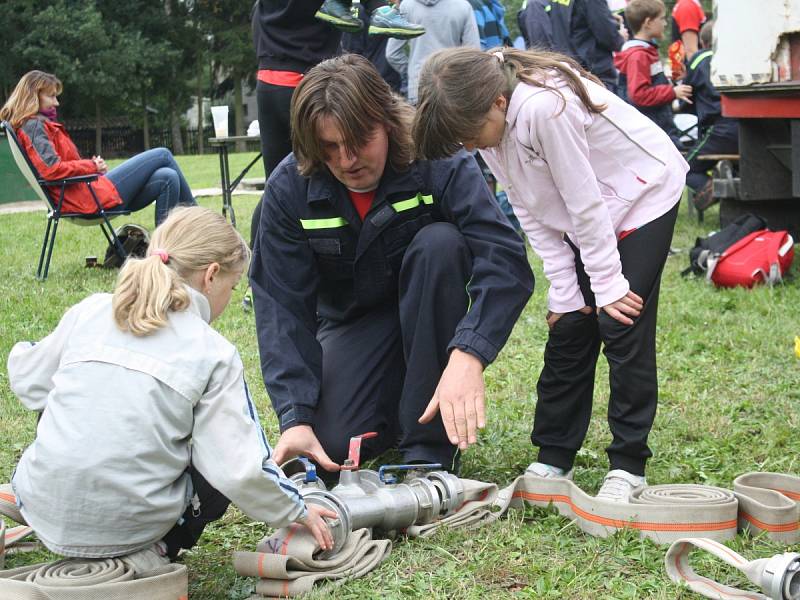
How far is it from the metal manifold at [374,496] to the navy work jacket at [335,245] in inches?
9.8

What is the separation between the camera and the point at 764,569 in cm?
205

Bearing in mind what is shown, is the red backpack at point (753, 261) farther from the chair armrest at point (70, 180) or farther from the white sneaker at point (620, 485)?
the chair armrest at point (70, 180)

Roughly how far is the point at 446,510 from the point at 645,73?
5.94 m

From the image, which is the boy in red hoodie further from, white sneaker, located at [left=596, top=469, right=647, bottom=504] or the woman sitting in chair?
white sneaker, located at [left=596, top=469, right=647, bottom=504]

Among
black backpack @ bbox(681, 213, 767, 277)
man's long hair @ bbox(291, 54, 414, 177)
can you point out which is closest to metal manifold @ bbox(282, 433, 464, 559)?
man's long hair @ bbox(291, 54, 414, 177)

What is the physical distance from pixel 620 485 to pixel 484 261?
71 cm

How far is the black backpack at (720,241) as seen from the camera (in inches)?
235

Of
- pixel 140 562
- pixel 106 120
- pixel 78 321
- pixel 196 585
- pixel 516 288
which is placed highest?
pixel 78 321

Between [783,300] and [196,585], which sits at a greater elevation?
[196,585]

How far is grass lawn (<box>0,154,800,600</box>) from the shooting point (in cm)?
237

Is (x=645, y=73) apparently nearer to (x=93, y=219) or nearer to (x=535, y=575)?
(x=93, y=219)

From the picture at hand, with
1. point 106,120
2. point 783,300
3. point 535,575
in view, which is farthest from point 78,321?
point 106,120

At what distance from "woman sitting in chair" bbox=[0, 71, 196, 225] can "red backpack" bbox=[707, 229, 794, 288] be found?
3.44 m

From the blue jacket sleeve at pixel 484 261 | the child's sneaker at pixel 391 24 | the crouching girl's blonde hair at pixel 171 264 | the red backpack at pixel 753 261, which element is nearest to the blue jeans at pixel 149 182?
the child's sneaker at pixel 391 24
